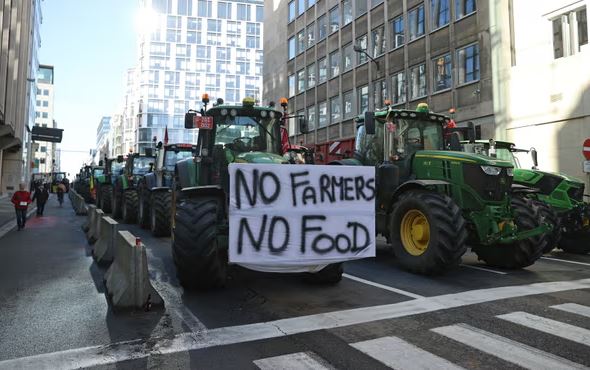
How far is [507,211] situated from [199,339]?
536 centimetres

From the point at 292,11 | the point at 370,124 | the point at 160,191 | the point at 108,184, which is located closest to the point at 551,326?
the point at 370,124

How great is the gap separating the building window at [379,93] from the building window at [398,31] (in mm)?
2212

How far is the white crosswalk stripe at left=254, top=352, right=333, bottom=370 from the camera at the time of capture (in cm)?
382

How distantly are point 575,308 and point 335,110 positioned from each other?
28.9m

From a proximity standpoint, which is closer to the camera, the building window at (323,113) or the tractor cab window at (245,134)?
the tractor cab window at (245,134)

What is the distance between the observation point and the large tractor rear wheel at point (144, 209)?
13762 millimetres

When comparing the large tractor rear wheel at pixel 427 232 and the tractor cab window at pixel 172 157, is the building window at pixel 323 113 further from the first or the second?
the large tractor rear wheel at pixel 427 232

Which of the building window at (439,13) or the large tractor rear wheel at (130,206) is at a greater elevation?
the building window at (439,13)

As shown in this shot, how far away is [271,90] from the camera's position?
46.2m

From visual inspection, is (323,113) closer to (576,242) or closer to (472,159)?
(576,242)

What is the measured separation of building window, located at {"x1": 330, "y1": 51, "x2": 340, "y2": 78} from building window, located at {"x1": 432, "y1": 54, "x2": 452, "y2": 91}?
10681 mm

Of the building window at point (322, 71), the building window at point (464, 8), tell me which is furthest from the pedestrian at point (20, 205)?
the building window at point (322, 71)

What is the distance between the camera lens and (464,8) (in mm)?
21891

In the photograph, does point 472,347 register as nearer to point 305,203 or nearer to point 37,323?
point 305,203
